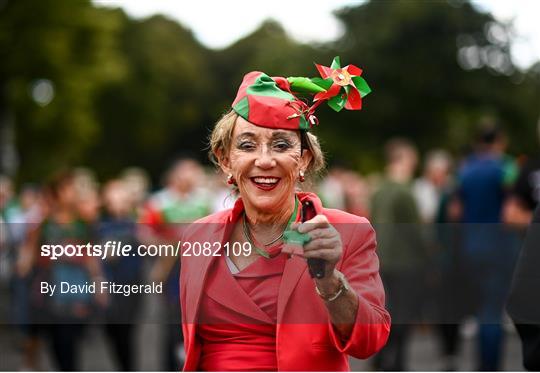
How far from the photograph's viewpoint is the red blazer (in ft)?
9.23

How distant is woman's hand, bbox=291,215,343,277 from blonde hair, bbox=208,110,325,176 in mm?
502

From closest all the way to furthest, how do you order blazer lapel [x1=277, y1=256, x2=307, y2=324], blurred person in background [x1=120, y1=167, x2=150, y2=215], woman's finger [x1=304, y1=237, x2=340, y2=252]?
woman's finger [x1=304, y1=237, x2=340, y2=252] < blazer lapel [x1=277, y1=256, x2=307, y2=324] < blurred person in background [x1=120, y1=167, x2=150, y2=215]

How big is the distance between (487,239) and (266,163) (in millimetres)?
4932

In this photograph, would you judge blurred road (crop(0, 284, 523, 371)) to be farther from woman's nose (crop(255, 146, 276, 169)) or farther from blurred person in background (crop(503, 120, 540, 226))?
woman's nose (crop(255, 146, 276, 169))

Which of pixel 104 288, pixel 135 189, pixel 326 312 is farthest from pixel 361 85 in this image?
pixel 135 189

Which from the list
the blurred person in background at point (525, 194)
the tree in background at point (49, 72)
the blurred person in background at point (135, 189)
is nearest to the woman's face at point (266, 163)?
the blurred person in background at point (525, 194)

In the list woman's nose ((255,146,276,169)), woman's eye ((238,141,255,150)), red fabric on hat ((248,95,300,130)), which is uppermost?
red fabric on hat ((248,95,300,130))

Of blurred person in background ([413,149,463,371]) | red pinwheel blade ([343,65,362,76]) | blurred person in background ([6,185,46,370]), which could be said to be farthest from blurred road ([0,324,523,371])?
red pinwheel blade ([343,65,362,76])

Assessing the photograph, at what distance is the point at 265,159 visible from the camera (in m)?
2.97

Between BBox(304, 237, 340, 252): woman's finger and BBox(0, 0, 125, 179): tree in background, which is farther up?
BBox(0, 0, 125, 179): tree in background

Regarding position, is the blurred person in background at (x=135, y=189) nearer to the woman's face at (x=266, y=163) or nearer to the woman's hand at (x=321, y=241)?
the woman's face at (x=266, y=163)

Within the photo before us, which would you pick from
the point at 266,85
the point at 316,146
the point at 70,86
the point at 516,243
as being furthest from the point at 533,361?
the point at 70,86

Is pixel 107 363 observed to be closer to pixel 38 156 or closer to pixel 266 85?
pixel 266 85

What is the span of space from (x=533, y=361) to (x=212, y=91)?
227ft
